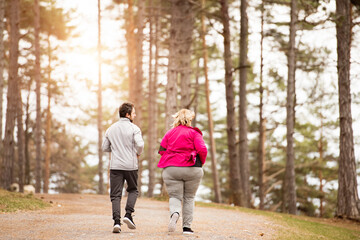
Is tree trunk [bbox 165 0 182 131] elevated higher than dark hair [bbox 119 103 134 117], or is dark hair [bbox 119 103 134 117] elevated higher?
tree trunk [bbox 165 0 182 131]

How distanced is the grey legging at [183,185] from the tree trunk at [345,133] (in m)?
8.46

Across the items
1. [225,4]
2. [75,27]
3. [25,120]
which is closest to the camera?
[225,4]

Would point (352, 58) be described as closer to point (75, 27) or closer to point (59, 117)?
point (75, 27)

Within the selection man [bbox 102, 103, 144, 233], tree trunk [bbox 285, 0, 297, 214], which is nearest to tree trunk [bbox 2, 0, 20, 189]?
man [bbox 102, 103, 144, 233]

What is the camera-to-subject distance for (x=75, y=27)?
25.6 m

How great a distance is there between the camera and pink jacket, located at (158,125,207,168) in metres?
6.08

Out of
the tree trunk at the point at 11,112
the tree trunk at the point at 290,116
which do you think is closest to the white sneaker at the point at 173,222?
the tree trunk at the point at 290,116

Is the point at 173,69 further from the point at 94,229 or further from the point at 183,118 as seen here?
the point at 94,229

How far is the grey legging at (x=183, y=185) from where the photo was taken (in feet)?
20.0

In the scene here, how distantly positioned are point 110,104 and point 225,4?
50.9 feet

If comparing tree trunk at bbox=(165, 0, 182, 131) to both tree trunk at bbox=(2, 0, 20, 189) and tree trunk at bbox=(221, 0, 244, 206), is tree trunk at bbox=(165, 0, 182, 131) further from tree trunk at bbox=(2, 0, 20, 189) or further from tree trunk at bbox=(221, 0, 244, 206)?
tree trunk at bbox=(2, 0, 20, 189)

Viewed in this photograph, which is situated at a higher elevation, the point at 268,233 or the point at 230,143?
the point at 230,143

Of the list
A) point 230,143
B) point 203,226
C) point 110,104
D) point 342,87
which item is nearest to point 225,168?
point 110,104

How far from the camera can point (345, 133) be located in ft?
42.6
